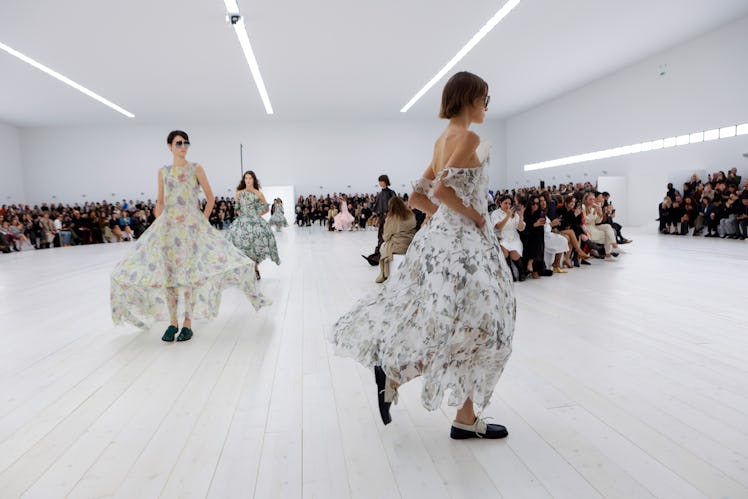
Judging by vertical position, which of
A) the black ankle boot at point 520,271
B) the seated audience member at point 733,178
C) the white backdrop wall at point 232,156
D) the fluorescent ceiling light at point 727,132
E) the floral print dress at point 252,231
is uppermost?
the white backdrop wall at point 232,156

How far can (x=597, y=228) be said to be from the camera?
348 inches

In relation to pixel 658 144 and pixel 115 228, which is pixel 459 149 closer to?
pixel 658 144

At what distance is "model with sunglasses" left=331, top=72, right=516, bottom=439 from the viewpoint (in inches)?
78.4

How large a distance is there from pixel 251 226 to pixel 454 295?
5.34 metres

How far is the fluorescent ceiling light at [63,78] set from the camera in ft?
46.7

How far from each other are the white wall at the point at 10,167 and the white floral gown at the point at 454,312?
2889cm

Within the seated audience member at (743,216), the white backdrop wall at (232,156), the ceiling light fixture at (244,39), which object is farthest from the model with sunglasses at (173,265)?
the white backdrop wall at (232,156)

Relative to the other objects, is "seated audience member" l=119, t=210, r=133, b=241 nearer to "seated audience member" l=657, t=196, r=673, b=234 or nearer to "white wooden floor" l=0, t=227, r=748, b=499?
"white wooden floor" l=0, t=227, r=748, b=499

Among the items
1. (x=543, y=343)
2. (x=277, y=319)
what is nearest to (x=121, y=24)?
(x=277, y=319)

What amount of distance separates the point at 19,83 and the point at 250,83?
25.2ft

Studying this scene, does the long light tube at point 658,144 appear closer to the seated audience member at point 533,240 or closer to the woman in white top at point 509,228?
the seated audience member at point 533,240

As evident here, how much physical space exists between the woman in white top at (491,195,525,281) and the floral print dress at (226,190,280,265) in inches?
119

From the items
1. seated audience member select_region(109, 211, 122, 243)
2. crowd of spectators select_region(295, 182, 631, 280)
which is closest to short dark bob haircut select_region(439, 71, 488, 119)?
crowd of spectators select_region(295, 182, 631, 280)

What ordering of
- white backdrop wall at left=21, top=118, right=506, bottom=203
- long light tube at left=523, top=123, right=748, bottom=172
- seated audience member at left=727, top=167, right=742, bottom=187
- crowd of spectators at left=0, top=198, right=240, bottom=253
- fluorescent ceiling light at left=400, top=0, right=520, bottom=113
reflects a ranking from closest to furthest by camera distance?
fluorescent ceiling light at left=400, top=0, right=520, bottom=113 → seated audience member at left=727, top=167, right=742, bottom=187 → long light tube at left=523, top=123, right=748, bottom=172 → crowd of spectators at left=0, top=198, right=240, bottom=253 → white backdrop wall at left=21, top=118, right=506, bottom=203
